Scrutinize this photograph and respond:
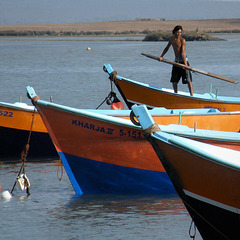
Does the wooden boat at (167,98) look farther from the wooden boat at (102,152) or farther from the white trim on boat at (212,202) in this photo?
the white trim on boat at (212,202)

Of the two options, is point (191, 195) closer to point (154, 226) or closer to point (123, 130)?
point (154, 226)

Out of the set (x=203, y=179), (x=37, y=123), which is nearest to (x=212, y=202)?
(x=203, y=179)

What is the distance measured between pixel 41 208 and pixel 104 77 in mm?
22708

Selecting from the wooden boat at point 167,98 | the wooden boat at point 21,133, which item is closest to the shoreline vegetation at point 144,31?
the wooden boat at point 167,98

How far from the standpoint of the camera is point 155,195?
945 centimetres

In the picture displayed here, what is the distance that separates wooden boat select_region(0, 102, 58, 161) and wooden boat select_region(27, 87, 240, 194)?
2705 mm

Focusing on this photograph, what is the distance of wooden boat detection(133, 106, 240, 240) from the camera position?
5.92 meters

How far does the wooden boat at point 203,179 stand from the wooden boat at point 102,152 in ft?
7.54

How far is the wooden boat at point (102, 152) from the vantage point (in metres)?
8.80

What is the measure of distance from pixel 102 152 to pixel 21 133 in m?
3.60

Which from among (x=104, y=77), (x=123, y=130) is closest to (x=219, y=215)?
(x=123, y=130)

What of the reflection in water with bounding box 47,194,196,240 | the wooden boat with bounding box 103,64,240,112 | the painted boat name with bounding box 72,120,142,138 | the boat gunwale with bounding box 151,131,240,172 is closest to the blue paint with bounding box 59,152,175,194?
the reflection in water with bounding box 47,194,196,240

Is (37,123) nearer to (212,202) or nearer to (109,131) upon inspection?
(109,131)

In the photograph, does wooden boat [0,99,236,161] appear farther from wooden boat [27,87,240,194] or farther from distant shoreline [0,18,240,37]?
distant shoreline [0,18,240,37]
